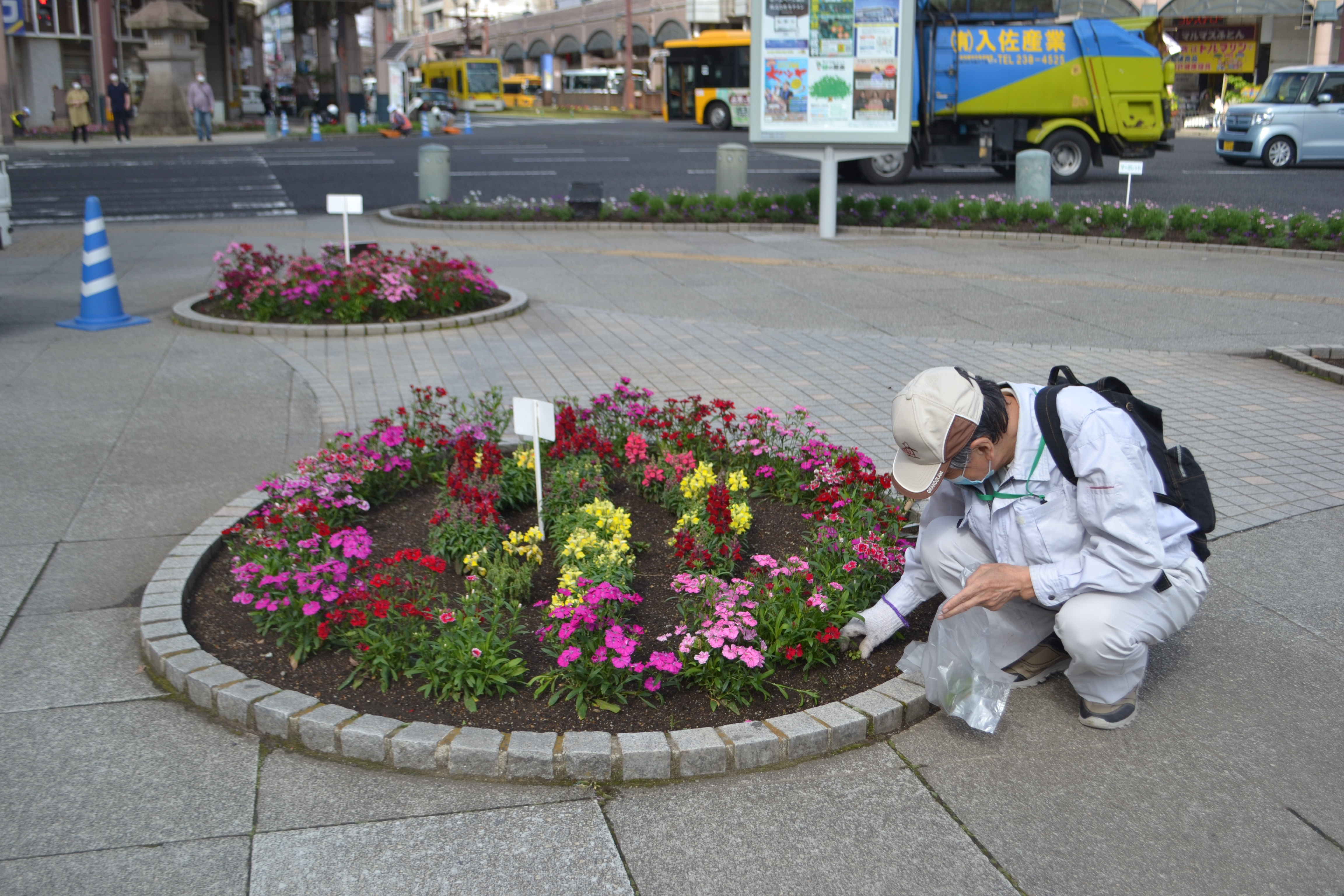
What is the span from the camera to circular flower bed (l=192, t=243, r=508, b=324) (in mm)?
9641

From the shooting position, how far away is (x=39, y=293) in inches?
447

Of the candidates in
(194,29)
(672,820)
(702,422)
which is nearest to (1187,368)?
(702,422)

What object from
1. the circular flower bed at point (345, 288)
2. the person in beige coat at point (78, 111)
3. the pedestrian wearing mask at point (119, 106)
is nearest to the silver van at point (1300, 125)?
the circular flower bed at point (345, 288)

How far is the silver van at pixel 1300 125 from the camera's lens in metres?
24.8

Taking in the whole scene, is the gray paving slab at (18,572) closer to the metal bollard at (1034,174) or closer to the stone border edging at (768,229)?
the stone border edging at (768,229)

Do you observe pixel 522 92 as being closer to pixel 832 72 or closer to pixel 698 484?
pixel 832 72

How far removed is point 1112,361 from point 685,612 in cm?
561

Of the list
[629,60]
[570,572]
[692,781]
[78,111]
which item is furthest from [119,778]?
[629,60]

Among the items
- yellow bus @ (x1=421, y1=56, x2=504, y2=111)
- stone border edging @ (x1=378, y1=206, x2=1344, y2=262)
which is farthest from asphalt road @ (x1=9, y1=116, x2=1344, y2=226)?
yellow bus @ (x1=421, y1=56, x2=504, y2=111)

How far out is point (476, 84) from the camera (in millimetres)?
64312

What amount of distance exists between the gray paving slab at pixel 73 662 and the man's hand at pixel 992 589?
8.53 feet

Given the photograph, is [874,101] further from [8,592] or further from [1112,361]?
[8,592]

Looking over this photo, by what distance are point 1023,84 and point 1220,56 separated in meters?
32.5

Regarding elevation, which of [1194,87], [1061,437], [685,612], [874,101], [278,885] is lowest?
[278,885]
